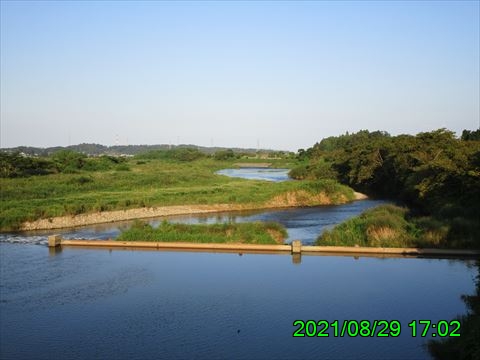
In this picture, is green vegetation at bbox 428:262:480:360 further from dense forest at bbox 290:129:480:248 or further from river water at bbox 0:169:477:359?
dense forest at bbox 290:129:480:248

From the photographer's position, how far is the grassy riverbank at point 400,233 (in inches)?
923

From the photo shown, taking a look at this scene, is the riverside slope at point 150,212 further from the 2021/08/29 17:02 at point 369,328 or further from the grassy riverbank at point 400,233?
the 2021/08/29 17:02 at point 369,328

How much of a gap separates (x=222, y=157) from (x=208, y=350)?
132 m

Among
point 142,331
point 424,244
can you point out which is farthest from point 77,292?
point 424,244

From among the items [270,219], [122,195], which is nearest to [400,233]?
[270,219]

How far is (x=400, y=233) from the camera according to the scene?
24844 mm

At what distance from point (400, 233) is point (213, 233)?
10.1 m

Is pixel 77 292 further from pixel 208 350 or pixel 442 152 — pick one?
pixel 442 152

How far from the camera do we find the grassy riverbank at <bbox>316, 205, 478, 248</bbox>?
23453 millimetres

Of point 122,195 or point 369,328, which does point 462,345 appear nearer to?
point 369,328
